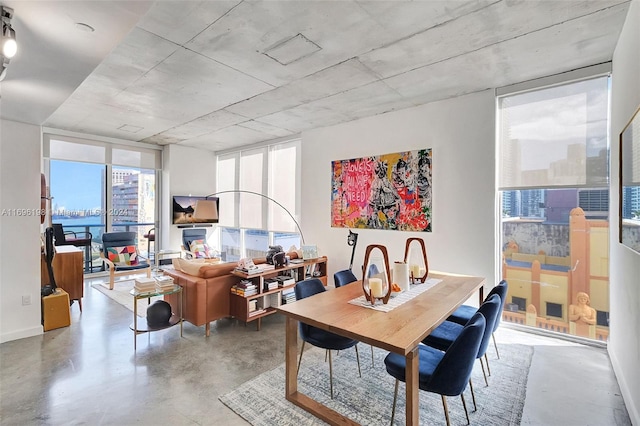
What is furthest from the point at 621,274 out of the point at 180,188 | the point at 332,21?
the point at 180,188

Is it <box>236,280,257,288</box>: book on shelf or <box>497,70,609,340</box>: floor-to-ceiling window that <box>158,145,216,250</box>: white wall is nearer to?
<box>236,280,257,288</box>: book on shelf

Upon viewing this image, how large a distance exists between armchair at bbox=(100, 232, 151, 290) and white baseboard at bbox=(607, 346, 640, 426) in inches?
251

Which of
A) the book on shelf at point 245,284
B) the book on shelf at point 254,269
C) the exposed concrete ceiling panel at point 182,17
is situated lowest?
the book on shelf at point 245,284

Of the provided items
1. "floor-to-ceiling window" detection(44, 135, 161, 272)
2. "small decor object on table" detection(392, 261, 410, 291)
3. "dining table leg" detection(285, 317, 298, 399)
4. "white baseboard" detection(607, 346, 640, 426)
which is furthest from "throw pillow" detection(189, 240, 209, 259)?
"white baseboard" detection(607, 346, 640, 426)

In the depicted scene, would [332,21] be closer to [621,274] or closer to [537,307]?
[621,274]

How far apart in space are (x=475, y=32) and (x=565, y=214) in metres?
2.25

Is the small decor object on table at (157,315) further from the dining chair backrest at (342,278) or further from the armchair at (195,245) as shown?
the armchair at (195,245)

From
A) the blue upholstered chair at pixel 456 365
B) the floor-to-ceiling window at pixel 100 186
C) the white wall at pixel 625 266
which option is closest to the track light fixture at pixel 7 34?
the blue upholstered chair at pixel 456 365

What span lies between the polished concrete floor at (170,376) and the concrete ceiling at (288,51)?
2.41 metres

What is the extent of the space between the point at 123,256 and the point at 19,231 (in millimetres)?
2422

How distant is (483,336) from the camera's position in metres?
2.02

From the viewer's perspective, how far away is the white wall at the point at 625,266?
2.10 meters

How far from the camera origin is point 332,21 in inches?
95.4

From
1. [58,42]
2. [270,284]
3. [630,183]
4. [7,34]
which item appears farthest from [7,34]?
[630,183]
